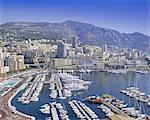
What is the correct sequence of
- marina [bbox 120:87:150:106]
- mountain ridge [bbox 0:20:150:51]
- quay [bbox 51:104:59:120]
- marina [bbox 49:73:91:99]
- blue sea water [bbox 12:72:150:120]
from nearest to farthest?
1. quay [bbox 51:104:59:120]
2. blue sea water [bbox 12:72:150:120]
3. marina [bbox 120:87:150:106]
4. marina [bbox 49:73:91:99]
5. mountain ridge [bbox 0:20:150:51]

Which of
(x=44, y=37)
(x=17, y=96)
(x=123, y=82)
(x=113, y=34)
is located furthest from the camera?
(x=44, y=37)

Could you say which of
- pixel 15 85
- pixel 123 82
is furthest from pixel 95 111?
pixel 123 82

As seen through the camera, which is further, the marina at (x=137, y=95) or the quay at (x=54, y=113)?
the marina at (x=137, y=95)

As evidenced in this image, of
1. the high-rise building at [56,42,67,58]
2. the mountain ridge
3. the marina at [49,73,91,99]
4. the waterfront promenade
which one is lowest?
the waterfront promenade

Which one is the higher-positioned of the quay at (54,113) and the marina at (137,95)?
the marina at (137,95)

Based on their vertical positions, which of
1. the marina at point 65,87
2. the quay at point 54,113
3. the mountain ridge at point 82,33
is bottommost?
the quay at point 54,113

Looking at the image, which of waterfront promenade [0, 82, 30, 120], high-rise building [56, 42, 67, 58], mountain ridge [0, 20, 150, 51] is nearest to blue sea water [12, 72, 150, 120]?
waterfront promenade [0, 82, 30, 120]

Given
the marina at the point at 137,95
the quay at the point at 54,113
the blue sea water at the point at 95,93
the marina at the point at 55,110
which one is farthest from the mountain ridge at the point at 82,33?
the quay at the point at 54,113

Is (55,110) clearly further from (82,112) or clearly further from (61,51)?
(61,51)

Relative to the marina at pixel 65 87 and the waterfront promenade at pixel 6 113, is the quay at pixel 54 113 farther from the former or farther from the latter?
the marina at pixel 65 87

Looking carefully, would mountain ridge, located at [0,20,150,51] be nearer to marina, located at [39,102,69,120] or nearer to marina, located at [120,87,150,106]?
marina, located at [120,87,150,106]

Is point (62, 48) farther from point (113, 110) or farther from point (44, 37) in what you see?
point (113, 110)
